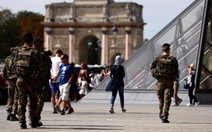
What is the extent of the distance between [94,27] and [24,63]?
105798mm

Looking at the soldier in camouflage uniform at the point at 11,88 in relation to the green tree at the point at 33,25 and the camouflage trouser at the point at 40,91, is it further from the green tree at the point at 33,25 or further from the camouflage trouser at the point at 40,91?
the green tree at the point at 33,25

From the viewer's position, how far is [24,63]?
15.4m

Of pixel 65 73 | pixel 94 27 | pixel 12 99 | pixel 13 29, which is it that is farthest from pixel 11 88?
pixel 13 29

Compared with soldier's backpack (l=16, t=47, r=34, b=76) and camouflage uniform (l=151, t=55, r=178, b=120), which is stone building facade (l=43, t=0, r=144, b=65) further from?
soldier's backpack (l=16, t=47, r=34, b=76)

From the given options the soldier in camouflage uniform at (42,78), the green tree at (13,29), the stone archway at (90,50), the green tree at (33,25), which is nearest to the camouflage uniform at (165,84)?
the soldier in camouflage uniform at (42,78)

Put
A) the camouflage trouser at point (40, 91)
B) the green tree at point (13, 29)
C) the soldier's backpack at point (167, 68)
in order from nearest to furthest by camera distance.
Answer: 1. the camouflage trouser at point (40, 91)
2. the soldier's backpack at point (167, 68)
3. the green tree at point (13, 29)

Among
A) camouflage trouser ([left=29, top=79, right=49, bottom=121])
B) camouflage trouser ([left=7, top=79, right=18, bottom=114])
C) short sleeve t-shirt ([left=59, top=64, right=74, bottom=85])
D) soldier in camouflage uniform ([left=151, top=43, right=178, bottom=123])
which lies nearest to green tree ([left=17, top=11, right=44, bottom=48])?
short sleeve t-shirt ([left=59, top=64, right=74, bottom=85])

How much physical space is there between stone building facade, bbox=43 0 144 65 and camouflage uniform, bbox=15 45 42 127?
102m

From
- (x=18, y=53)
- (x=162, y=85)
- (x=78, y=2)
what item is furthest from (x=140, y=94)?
(x=78, y=2)

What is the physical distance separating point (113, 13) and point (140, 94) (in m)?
91.4

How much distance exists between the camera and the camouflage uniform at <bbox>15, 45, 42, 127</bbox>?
50.7 ft

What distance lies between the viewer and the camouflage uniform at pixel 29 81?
15445mm

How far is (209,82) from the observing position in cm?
2867

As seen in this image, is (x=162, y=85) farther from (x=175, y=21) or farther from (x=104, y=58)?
(x=104, y=58)
